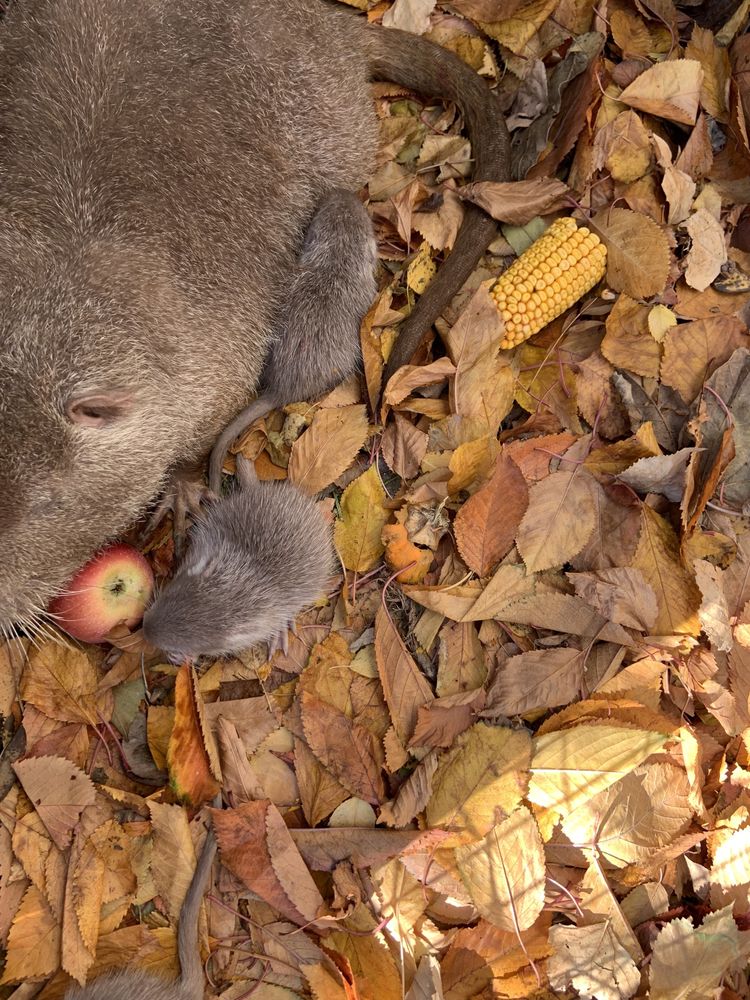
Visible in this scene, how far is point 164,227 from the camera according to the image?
2.84 meters

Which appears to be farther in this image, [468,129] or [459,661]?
[468,129]

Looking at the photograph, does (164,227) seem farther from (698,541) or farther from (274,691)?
(698,541)

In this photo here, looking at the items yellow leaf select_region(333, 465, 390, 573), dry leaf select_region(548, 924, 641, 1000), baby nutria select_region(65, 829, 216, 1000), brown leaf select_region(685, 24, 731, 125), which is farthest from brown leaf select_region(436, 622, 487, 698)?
brown leaf select_region(685, 24, 731, 125)

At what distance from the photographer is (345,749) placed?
307 centimetres

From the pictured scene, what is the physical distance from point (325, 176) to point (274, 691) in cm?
218

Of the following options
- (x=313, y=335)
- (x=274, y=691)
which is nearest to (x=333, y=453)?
(x=313, y=335)

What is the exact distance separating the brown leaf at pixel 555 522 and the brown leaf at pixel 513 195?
1.17 meters

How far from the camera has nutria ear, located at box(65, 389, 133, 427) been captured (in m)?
2.65

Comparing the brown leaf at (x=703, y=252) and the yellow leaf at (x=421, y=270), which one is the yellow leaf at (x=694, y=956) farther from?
the yellow leaf at (x=421, y=270)

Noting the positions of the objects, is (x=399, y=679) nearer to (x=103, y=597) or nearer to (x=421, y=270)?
(x=103, y=597)

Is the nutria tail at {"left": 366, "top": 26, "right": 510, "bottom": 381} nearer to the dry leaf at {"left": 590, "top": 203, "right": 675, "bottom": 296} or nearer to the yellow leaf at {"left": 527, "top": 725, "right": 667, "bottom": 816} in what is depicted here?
the dry leaf at {"left": 590, "top": 203, "right": 675, "bottom": 296}

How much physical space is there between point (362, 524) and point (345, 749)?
902 millimetres

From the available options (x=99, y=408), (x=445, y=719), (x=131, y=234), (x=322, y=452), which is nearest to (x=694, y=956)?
(x=445, y=719)

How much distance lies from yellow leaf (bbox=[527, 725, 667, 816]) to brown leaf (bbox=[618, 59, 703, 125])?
2675 millimetres
